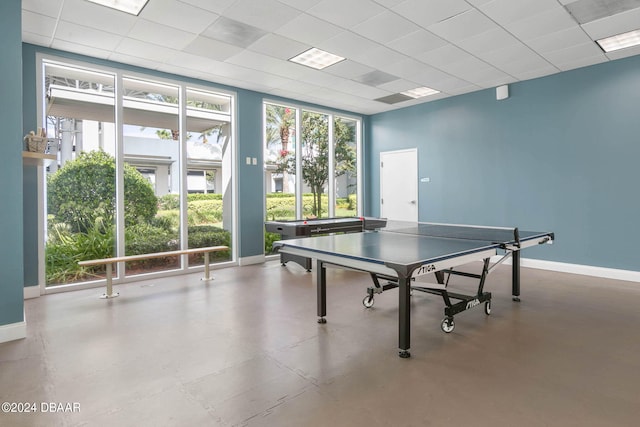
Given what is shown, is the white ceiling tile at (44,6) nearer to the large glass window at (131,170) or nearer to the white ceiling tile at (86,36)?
the white ceiling tile at (86,36)

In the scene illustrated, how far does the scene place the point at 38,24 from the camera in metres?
4.05

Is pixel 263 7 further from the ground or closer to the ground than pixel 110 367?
further from the ground

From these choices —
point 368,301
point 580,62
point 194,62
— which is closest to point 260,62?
point 194,62

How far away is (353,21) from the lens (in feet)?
13.3

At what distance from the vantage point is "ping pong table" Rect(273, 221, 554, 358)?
2562 millimetres

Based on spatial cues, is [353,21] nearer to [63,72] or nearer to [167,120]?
[167,120]

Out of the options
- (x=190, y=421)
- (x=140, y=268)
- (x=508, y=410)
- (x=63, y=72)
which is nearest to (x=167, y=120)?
(x=63, y=72)

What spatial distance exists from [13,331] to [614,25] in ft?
23.8

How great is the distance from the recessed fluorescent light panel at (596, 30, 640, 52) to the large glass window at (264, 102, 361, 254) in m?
4.93

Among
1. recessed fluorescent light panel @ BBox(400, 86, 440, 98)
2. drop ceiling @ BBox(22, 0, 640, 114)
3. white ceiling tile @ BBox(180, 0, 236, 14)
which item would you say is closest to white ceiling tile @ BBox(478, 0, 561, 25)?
drop ceiling @ BBox(22, 0, 640, 114)

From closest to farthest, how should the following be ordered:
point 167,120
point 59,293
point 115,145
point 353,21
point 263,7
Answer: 1. point 263,7
2. point 353,21
3. point 59,293
4. point 115,145
5. point 167,120

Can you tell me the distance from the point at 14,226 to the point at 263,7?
10.6 ft

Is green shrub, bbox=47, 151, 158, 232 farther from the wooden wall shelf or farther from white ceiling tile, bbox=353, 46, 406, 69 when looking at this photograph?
white ceiling tile, bbox=353, 46, 406, 69

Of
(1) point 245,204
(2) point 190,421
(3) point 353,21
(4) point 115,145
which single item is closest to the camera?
(2) point 190,421
